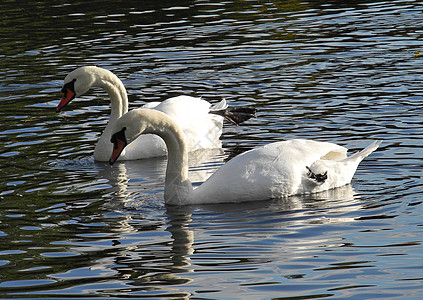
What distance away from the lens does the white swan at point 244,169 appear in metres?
9.80

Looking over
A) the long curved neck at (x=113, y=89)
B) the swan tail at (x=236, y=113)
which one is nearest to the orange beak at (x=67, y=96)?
the long curved neck at (x=113, y=89)

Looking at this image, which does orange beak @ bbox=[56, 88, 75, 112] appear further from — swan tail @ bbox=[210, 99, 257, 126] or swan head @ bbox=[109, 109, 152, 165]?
swan head @ bbox=[109, 109, 152, 165]

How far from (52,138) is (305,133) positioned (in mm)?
3719

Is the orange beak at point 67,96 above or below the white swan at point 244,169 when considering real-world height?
above

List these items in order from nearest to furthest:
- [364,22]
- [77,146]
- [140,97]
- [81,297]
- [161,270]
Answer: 1. [81,297]
2. [161,270]
3. [77,146]
4. [140,97]
5. [364,22]

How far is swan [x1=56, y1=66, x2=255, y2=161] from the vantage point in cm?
1271

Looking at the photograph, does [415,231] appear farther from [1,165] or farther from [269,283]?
[1,165]

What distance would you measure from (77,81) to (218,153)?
2.23 metres

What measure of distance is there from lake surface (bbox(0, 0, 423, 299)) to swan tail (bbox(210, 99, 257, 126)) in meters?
0.22

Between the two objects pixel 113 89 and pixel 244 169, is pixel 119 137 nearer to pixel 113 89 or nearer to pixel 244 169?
pixel 244 169

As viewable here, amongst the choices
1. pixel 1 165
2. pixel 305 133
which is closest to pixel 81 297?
pixel 1 165

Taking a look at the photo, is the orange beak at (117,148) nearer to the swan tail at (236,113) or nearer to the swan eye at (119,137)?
the swan eye at (119,137)

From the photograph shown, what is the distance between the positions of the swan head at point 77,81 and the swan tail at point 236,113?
6.01 feet

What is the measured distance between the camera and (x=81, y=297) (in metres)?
7.23
